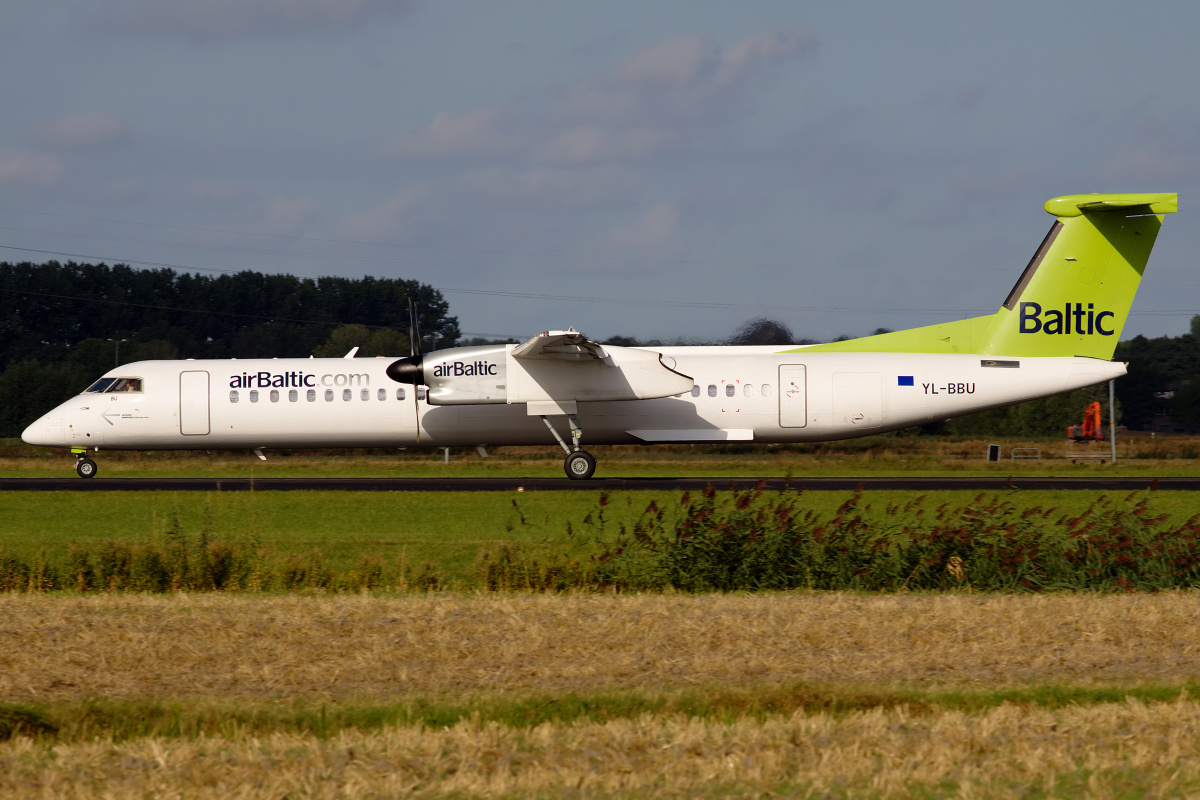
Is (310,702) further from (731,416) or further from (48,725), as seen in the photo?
(731,416)

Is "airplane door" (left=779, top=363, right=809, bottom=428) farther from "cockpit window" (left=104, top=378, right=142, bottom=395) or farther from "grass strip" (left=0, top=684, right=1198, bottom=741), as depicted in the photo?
"grass strip" (left=0, top=684, right=1198, bottom=741)

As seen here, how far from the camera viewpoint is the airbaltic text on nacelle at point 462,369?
26844mm

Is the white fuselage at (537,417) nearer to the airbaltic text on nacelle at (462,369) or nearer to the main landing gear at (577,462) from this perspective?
the main landing gear at (577,462)

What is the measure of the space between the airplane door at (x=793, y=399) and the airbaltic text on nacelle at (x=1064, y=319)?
18.5ft

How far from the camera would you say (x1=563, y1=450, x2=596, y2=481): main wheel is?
27469 mm

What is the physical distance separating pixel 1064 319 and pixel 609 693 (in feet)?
74.5

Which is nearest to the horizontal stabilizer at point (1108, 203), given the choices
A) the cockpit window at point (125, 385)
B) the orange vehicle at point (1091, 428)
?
the orange vehicle at point (1091, 428)

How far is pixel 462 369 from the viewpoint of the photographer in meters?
27.0

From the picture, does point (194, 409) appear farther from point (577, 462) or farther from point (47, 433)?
point (577, 462)

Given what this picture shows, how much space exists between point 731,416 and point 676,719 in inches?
798

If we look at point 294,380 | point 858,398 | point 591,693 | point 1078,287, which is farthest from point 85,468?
point 1078,287

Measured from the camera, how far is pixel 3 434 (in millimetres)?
56250

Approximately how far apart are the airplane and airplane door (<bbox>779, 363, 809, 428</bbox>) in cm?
3

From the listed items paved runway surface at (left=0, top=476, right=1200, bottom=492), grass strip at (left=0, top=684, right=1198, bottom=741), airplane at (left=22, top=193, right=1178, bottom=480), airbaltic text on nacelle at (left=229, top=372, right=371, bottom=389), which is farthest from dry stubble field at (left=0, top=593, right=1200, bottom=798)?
airbaltic text on nacelle at (left=229, top=372, right=371, bottom=389)
